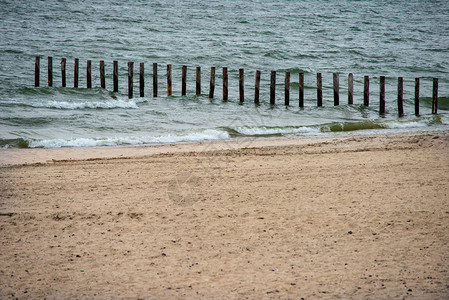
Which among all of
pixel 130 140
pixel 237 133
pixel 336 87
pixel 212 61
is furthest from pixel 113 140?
A: pixel 212 61

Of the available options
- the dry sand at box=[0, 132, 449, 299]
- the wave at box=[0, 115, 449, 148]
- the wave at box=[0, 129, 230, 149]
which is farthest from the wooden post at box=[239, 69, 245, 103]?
the dry sand at box=[0, 132, 449, 299]

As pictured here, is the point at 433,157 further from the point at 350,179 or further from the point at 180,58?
the point at 180,58

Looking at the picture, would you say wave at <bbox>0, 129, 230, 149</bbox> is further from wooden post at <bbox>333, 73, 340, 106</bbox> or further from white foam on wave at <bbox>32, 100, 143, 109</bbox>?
wooden post at <bbox>333, 73, 340, 106</bbox>

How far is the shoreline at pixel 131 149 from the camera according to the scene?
8586 millimetres

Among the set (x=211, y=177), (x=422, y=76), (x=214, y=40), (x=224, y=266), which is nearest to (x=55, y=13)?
(x=214, y=40)

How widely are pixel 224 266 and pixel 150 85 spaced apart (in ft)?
53.0

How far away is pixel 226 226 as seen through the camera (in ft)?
17.7

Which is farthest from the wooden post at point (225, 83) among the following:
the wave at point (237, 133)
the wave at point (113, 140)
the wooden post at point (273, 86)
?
the wave at point (113, 140)

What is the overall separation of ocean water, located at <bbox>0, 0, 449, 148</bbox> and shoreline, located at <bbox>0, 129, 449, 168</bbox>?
526 mm

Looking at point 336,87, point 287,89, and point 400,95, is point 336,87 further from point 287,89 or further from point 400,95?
point 400,95

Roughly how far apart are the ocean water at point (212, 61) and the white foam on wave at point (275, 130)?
28 mm

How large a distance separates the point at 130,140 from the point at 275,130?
12.7 ft

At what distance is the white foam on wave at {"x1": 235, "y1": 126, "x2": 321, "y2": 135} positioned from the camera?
1163cm

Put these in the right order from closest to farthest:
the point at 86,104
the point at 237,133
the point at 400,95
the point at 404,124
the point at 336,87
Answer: the point at 237,133, the point at 404,124, the point at 86,104, the point at 400,95, the point at 336,87
